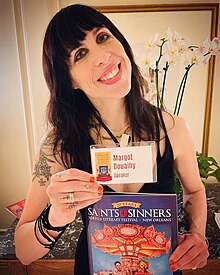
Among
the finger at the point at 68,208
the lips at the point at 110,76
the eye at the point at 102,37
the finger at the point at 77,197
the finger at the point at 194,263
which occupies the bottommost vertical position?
the finger at the point at 194,263

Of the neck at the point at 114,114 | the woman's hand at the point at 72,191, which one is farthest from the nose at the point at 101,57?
the woman's hand at the point at 72,191

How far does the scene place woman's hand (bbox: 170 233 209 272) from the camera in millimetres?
708

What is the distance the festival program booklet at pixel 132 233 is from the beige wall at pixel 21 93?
0.53 meters

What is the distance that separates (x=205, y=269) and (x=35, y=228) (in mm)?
673

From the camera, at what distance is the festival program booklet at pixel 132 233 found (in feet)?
2.17

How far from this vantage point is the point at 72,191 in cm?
62

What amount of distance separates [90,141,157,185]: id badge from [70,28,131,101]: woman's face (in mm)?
156

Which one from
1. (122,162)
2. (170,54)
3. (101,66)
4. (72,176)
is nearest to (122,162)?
(122,162)

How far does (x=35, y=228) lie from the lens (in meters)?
0.72

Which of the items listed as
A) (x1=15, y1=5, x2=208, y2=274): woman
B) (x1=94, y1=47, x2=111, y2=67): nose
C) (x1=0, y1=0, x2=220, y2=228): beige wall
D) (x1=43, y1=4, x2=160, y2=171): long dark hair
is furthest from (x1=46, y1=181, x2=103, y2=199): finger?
(x1=0, y1=0, x2=220, y2=228): beige wall

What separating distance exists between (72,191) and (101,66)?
30cm

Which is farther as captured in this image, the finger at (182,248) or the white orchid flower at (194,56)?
the white orchid flower at (194,56)

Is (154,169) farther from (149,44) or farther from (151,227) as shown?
(149,44)

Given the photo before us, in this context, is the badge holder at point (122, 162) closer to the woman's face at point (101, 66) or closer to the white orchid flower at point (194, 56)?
the woman's face at point (101, 66)
